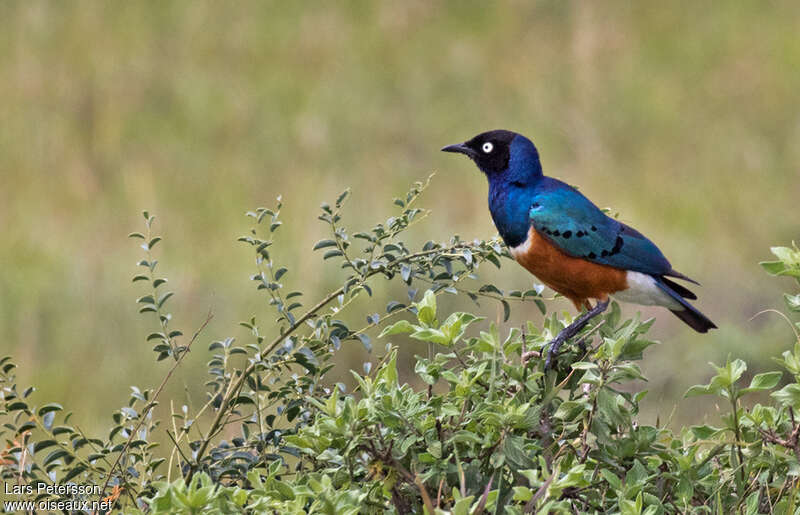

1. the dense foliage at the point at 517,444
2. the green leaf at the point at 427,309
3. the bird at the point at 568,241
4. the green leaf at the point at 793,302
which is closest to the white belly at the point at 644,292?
the bird at the point at 568,241

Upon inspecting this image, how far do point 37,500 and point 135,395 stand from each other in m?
0.37

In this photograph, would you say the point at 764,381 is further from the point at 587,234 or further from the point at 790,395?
the point at 587,234

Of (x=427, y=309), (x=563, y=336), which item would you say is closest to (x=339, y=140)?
(x=563, y=336)

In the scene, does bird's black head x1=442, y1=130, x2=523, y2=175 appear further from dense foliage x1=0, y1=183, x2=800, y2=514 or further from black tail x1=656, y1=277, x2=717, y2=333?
dense foliage x1=0, y1=183, x2=800, y2=514

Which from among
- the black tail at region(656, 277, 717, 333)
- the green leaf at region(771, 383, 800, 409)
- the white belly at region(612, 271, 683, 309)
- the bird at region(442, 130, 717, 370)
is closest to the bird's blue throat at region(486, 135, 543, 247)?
the bird at region(442, 130, 717, 370)

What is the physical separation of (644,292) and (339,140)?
17.0ft

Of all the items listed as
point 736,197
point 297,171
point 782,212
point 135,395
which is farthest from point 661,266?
point 297,171

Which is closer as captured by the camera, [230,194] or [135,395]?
[135,395]

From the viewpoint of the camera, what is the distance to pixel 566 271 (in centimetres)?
350

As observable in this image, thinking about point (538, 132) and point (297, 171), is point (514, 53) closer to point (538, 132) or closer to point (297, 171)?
point (538, 132)

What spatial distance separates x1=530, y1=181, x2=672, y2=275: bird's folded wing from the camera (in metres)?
3.46

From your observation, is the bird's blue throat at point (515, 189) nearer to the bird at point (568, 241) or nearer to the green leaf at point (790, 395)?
the bird at point (568, 241)

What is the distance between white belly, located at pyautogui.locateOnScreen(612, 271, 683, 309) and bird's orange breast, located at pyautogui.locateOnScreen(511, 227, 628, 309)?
3cm

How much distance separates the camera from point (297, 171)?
813cm
